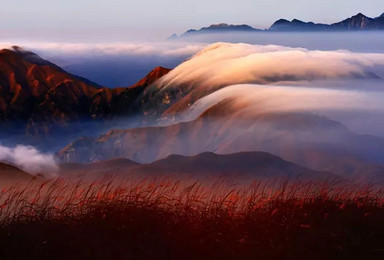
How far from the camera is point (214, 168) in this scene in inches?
373

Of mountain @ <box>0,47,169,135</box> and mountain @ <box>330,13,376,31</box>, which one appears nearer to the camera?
mountain @ <box>330,13,376,31</box>

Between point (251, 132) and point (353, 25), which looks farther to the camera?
point (353, 25)

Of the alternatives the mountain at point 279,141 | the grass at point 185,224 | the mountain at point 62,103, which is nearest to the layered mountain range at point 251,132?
the mountain at point 279,141

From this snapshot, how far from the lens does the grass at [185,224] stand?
6547 mm

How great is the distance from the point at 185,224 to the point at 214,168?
8.62 feet

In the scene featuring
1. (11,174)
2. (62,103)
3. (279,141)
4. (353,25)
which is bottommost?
(62,103)

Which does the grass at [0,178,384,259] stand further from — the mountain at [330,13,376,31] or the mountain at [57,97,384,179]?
the mountain at [330,13,376,31]

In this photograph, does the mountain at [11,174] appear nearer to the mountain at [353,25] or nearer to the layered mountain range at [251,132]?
the layered mountain range at [251,132]

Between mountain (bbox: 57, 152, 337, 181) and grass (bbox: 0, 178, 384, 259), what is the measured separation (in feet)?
5.07

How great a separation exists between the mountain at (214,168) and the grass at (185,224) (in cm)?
154

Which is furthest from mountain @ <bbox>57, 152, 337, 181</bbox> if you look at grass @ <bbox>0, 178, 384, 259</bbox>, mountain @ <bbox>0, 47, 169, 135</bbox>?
mountain @ <bbox>0, 47, 169, 135</bbox>

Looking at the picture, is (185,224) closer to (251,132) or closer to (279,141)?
(279,141)

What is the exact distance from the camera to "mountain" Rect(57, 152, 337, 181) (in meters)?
9.12

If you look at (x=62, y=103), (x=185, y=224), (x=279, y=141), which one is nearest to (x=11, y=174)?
(x=185, y=224)
